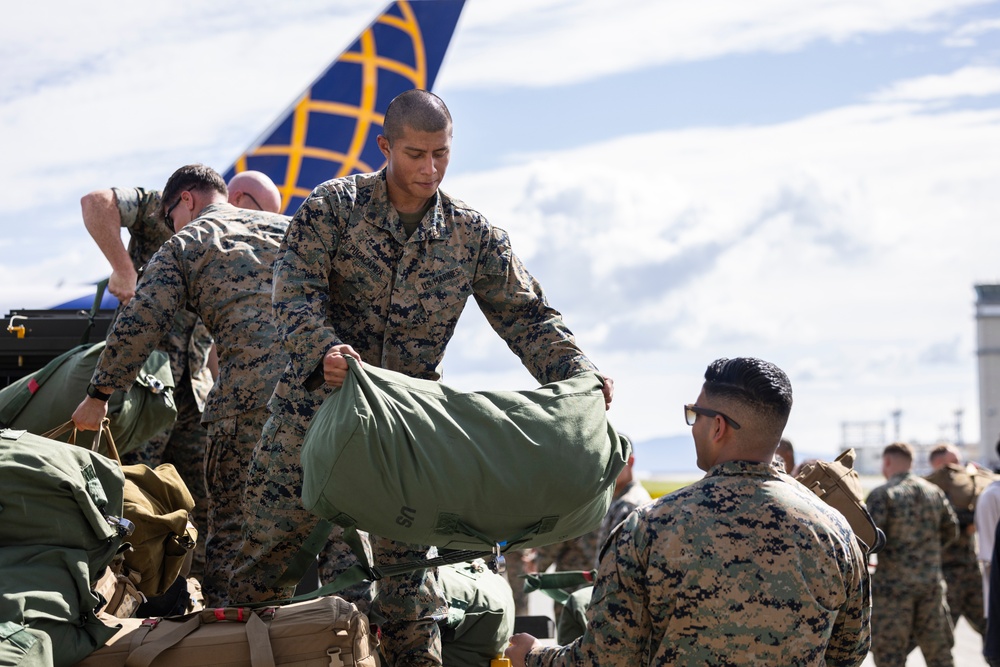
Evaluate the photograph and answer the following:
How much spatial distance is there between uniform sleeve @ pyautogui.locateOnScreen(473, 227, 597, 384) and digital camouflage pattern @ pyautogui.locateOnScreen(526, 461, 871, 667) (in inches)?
41.2

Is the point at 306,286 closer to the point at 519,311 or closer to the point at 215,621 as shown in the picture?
the point at 519,311

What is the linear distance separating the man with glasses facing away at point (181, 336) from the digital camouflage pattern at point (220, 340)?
78 cm

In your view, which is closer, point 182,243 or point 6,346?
point 182,243

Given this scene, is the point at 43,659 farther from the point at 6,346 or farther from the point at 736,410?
the point at 6,346

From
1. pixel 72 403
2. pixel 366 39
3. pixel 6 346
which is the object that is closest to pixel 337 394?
pixel 72 403

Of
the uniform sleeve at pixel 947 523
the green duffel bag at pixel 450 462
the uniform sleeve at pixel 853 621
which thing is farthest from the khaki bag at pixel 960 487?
the green duffel bag at pixel 450 462

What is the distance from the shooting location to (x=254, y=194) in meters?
5.77

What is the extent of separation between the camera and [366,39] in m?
15.8

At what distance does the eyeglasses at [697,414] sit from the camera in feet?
10.7

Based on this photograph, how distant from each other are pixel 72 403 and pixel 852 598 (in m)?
3.13

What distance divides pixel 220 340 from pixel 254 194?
3.91 feet

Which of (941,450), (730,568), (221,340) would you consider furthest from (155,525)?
A: (941,450)

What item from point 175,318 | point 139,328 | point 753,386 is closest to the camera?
point 753,386

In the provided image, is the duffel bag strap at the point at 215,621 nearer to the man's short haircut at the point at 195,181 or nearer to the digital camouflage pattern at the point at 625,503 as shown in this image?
the man's short haircut at the point at 195,181
